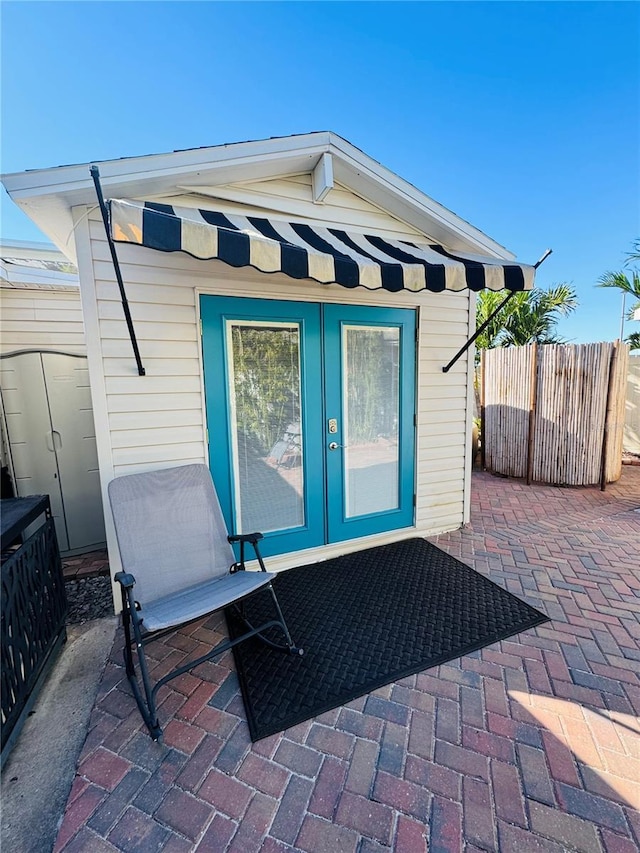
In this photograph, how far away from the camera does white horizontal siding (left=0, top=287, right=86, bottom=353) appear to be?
4.07 metres

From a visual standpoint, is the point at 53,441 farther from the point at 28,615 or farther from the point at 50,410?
the point at 28,615

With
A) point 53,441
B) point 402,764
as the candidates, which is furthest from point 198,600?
point 53,441

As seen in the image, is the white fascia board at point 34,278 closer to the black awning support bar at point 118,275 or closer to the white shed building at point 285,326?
the white shed building at point 285,326

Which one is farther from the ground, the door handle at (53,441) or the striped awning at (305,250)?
the striped awning at (305,250)

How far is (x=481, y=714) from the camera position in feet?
6.33

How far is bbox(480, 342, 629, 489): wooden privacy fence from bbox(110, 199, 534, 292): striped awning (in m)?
3.52

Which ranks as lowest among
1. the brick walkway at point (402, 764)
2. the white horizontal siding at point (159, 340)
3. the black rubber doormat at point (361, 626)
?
the black rubber doormat at point (361, 626)

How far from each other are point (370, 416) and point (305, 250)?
1.91 m

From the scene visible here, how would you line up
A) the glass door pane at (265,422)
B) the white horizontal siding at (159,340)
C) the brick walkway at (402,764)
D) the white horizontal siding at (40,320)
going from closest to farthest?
the brick walkway at (402,764) → the white horizontal siding at (159,340) → the glass door pane at (265,422) → the white horizontal siding at (40,320)

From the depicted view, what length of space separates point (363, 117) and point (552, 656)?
711cm

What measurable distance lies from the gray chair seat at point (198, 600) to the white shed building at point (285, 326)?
81 centimetres

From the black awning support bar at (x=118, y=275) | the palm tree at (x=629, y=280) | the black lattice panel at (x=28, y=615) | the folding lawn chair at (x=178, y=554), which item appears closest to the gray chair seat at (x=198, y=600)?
the folding lawn chair at (x=178, y=554)

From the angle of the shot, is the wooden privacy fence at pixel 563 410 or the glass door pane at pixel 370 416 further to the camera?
the wooden privacy fence at pixel 563 410

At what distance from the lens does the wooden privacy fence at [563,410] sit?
5801 millimetres
